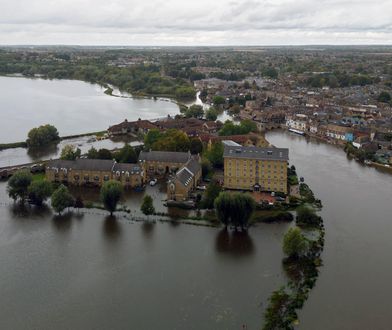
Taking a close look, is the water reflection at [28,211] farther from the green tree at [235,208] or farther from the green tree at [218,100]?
the green tree at [218,100]

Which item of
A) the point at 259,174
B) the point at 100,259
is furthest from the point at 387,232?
the point at 100,259

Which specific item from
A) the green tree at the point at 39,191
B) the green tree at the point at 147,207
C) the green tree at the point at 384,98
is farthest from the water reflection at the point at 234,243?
the green tree at the point at 384,98

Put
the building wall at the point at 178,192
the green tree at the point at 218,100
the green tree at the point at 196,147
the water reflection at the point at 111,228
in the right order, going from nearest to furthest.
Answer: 1. the water reflection at the point at 111,228
2. the building wall at the point at 178,192
3. the green tree at the point at 196,147
4. the green tree at the point at 218,100

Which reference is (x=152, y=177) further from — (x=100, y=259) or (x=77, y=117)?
(x=77, y=117)

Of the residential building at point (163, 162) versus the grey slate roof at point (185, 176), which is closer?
the grey slate roof at point (185, 176)

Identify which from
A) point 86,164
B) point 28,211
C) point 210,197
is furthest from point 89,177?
point 210,197

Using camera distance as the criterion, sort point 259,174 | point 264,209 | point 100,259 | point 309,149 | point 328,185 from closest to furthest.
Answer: point 100,259, point 264,209, point 259,174, point 328,185, point 309,149

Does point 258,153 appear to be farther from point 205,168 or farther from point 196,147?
point 196,147
